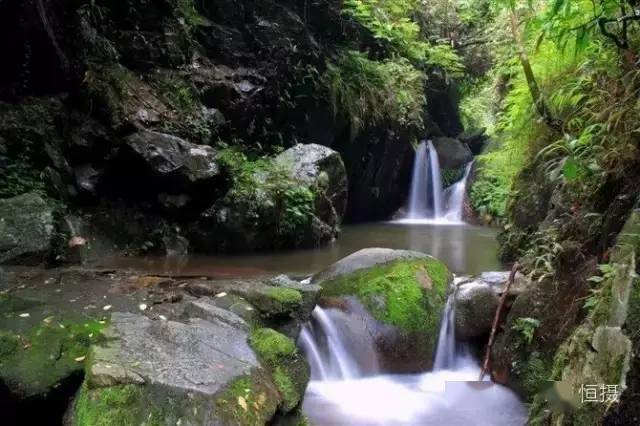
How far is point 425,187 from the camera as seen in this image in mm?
14367

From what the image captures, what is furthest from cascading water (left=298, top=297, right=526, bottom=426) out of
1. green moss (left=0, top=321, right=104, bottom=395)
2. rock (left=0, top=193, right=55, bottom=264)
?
rock (left=0, top=193, right=55, bottom=264)

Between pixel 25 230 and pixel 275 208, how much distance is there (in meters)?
3.63

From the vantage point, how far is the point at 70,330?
11.2 ft

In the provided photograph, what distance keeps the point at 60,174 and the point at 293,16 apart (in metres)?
5.57

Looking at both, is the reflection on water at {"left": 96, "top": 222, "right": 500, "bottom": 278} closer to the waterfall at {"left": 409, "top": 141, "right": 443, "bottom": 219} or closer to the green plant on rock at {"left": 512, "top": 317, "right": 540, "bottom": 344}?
the green plant on rock at {"left": 512, "top": 317, "right": 540, "bottom": 344}

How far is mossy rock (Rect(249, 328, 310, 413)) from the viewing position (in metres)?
3.44

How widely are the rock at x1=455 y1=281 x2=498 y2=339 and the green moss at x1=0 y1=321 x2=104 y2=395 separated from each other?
3.32m

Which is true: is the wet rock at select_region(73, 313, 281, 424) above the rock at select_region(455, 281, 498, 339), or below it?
above

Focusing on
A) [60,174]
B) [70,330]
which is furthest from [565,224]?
[60,174]

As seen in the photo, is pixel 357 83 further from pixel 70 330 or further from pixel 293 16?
pixel 70 330

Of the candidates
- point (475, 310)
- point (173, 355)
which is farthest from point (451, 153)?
point (173, 355)

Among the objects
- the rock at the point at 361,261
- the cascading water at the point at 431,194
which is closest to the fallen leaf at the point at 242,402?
the rock at the point at 361,261

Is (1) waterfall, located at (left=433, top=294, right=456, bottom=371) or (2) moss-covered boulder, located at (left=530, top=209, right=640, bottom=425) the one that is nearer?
(2) moss-covered boulder, located at (left=530, top=209, right=640, bottom=425)

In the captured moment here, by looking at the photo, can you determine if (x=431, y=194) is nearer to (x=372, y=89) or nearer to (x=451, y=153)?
(x=451, y=153)
